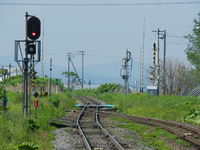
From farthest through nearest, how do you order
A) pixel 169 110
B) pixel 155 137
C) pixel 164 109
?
1. pixel 164 109
2. pixel 169 110
3. pixel 155 137

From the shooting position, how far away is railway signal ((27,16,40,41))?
15.9m

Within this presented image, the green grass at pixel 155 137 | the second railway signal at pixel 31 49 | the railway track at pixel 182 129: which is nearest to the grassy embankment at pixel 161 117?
the green grass at pixel 155 137

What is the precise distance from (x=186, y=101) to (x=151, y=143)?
17659 millimetres

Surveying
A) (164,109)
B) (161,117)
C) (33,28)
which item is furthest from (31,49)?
(164,109)

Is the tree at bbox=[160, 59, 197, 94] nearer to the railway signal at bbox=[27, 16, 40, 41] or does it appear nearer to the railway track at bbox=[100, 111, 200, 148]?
the railway track at bbox=[100, 111, 200, 148]

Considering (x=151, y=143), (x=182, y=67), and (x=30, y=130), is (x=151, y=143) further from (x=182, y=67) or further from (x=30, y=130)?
(x=182, y=67)

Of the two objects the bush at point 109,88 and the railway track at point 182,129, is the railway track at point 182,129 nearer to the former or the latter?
the railway track at point 182,129

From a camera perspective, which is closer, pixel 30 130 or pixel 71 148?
pixel 71 148

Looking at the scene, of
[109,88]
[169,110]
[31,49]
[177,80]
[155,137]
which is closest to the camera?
[155,137]

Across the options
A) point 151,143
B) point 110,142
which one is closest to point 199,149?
point 151,143

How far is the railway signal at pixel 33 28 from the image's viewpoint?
15.9 m

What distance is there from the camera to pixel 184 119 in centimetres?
2000

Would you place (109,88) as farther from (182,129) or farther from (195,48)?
(182,129)

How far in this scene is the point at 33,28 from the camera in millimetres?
15922
